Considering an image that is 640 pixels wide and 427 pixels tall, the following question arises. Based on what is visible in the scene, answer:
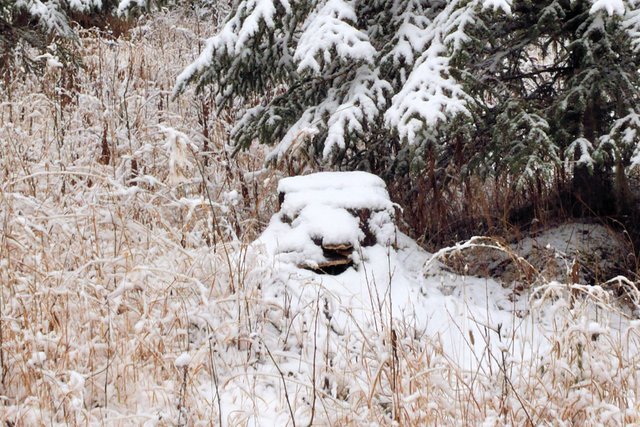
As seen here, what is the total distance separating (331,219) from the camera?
3.69 metres

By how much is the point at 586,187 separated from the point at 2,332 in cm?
360

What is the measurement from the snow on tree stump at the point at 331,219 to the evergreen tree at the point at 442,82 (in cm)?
27

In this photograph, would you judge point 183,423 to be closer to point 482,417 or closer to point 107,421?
point 107,421

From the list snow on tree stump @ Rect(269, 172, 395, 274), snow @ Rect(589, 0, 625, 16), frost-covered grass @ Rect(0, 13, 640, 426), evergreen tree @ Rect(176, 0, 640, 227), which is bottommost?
frost-covered grass @ Rect(0, 13, 640, 426)

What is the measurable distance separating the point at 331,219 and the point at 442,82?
944 millimetres

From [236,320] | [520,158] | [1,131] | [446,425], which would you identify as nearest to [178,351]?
[236,320]

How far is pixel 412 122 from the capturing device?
3605 millimetres

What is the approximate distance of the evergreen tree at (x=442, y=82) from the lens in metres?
3.70

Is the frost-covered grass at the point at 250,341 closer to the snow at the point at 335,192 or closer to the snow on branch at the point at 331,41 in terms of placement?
the snow at the point at 335,192

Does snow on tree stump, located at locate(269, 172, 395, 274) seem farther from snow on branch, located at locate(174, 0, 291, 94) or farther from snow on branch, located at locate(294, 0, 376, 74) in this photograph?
snow on branch, located at locate(174, 0, 291, 94)

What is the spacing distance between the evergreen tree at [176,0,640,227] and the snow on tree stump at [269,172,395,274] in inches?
10.5

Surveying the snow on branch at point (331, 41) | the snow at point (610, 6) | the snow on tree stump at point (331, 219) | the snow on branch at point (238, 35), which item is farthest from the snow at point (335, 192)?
the snow at point (610, 6)

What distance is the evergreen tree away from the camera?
3703 mm

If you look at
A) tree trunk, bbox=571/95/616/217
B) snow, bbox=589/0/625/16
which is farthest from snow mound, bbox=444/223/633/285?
snow, bbox=589/0/625/16
